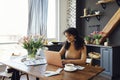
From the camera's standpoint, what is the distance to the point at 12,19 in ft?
16.0

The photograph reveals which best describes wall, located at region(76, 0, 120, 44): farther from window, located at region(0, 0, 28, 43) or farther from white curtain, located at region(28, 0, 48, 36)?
window, located at region(0, 0, 28, 43)

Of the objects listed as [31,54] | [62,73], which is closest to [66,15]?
[31,54]

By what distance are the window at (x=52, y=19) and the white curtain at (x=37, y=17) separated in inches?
13.9

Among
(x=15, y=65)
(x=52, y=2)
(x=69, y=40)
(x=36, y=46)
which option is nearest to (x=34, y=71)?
(x=15, y=65)

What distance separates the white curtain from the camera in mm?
5066

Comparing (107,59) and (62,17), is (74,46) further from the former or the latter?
(62,17)

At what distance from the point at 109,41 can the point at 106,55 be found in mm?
544

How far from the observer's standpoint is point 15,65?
2572 millimetres

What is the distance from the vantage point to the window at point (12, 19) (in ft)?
15.6

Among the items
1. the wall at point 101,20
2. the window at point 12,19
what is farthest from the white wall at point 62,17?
the window at point 12,19

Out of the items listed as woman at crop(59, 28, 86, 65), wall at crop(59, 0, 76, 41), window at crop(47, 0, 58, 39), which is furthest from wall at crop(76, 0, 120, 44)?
woman at crop(59, 28, 86, 65)

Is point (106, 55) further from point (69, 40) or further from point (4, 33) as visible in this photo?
point (4, 33)

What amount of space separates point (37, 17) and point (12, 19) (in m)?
0.69

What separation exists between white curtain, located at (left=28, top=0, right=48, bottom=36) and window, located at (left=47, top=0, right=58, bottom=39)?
0.35 m
